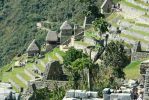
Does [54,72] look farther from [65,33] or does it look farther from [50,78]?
[65,33]

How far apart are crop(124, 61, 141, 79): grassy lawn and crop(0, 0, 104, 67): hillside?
65.3 m

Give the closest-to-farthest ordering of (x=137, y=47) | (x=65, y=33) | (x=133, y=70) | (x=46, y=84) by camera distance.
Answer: (x=133, y=70) < (x=46, y=84) < (x=137, y=47) < (x=65, y=33)

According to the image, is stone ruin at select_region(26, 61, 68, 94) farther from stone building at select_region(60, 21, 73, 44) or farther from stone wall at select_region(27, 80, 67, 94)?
stone building at select_region(60, 21, 73, 44)

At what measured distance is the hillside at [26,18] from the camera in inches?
4678

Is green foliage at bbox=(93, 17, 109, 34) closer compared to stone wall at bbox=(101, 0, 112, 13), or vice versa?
green foliage at bbox=(93, 17, 109, 34)

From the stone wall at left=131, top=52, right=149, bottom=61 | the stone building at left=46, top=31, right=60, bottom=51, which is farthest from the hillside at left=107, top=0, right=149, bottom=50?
the stone building at left=46, top=31, right=60, bottom=51

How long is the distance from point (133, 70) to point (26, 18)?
97416 mm

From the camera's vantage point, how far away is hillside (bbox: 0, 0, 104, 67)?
119m

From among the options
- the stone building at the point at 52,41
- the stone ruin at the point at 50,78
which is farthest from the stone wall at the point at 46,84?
the stone building at the point at 52,41

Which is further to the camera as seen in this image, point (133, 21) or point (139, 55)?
point (133, 21)

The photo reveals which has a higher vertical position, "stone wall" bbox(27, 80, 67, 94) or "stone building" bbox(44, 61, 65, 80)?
"stone building" bbox(44, 61, 65, 80)

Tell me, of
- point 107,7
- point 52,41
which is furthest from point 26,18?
point 107,7

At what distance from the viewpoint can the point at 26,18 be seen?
136 metres

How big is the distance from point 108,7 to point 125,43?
19392 millimetres
